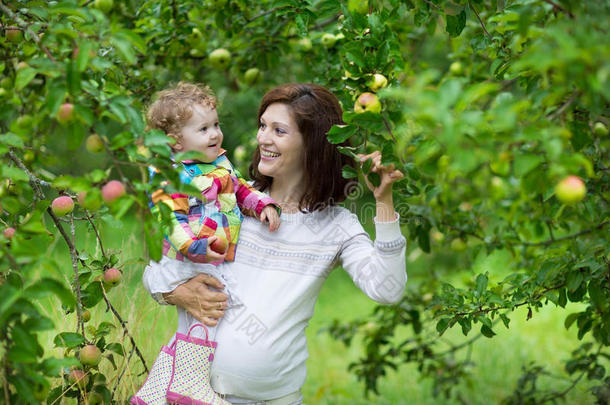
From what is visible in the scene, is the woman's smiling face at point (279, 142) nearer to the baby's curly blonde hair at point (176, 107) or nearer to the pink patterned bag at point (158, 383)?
the baby's curly blonde hair at point (176, 107)

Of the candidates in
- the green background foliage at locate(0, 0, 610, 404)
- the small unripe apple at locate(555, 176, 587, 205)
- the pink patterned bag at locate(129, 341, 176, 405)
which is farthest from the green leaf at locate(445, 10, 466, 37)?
the pink patterned bag at locate(129, 341, 176, 405)

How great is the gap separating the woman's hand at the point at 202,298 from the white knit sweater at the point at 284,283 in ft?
0.09

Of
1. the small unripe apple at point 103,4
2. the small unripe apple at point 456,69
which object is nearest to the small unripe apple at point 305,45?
the small unripe apple at point 456,69

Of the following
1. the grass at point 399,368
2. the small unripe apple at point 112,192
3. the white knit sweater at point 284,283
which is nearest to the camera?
the small unripe apple at point 112,192

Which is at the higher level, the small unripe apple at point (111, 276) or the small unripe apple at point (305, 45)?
the small unripe apple at point (305, 45)

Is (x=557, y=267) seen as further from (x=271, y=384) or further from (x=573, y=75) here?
(x=573, y=75)

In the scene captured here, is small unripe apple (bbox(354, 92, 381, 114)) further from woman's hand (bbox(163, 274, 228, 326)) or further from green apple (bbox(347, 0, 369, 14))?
woman's hand (bbox(163, 274, 228, 326))

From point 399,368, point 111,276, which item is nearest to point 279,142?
point 111,276

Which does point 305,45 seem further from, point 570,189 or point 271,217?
point 570,189

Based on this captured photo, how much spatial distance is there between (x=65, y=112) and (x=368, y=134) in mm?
840

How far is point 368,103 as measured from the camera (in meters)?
1.42

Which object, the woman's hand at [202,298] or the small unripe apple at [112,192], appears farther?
the woman's hand at [202,298]

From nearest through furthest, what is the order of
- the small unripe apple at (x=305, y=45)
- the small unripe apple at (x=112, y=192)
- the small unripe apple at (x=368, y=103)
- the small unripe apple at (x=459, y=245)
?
the small unripe apple at (x=112, y=192)
the small unripe apple at (x=368, y=103)
the small unripe apple at (x=305, y=45)
the small unripe apple at (x=459, y=245)

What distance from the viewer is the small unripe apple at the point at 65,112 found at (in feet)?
3.91
